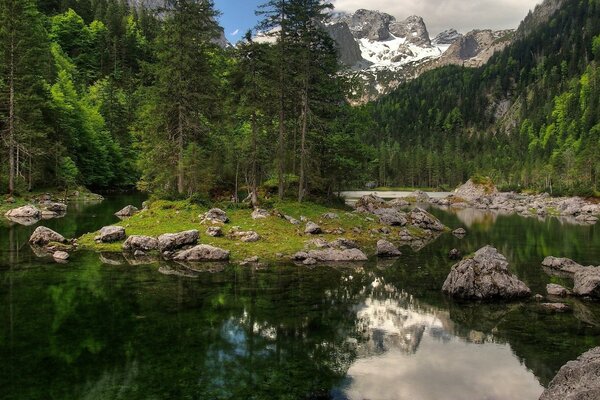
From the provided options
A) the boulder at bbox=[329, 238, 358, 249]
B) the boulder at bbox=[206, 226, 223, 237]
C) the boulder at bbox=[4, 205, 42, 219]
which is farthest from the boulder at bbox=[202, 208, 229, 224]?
the boulder at bbox=[4, 205, 42, 219]

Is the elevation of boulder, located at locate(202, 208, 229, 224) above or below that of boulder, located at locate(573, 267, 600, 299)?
above

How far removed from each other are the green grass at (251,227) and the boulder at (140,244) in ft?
2.40

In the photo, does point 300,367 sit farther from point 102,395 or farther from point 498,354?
point 498,354

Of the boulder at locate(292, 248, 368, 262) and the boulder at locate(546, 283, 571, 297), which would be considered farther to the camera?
the boulder at locate(292, 248, 368, 262)

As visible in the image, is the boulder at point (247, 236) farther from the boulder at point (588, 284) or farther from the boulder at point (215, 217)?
the boulder at point (588, 284)

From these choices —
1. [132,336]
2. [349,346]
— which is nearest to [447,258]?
[349,346]

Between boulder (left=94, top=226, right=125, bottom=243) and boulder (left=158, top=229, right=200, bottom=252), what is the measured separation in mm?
3798

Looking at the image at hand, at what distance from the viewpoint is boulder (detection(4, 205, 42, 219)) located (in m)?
51.3

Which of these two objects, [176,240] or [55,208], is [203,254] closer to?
[176,240]

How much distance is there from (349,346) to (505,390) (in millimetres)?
5532

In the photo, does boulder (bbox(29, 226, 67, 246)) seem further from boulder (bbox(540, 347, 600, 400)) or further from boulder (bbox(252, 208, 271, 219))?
boulder (bbox(540, 347, 600, 400))

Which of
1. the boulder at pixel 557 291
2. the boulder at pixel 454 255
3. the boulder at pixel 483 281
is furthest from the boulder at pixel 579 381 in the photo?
the boulder at pixel 454 255

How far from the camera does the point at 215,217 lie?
3894 cm

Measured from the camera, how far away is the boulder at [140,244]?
3316 centimetres
